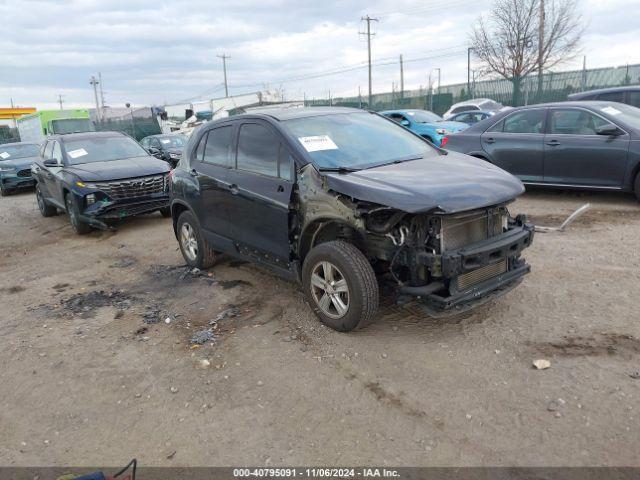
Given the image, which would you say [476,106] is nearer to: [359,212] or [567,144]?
[567,144]

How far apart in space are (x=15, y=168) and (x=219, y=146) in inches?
517

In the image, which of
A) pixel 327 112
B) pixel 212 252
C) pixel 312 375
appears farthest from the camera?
pixel 212 252

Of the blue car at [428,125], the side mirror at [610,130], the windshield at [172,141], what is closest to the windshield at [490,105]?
the blue car at [428,125]

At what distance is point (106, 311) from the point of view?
16.9 ft

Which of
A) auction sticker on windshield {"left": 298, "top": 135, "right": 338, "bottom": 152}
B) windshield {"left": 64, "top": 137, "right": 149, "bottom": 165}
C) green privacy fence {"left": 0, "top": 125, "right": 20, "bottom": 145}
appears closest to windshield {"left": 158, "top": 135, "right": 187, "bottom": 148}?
windshield {"left": 64, "top": 137, "right": 149, "bottom": 165}

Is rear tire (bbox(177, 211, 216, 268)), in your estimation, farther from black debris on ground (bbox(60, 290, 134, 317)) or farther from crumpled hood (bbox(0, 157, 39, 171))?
crumpled hood (bbox(0, 157, 39, 171))

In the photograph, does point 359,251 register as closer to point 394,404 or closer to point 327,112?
point 394,404

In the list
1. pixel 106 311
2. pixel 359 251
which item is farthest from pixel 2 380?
pixel 359 251

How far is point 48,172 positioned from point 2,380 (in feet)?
22.8

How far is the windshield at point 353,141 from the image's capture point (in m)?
4.41

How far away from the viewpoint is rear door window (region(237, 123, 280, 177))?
15.2ft

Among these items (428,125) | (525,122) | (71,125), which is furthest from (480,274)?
(71,125)

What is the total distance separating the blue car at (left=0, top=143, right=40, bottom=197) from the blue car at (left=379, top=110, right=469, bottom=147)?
10986 millimetres

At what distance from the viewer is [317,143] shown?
450 centimetres
